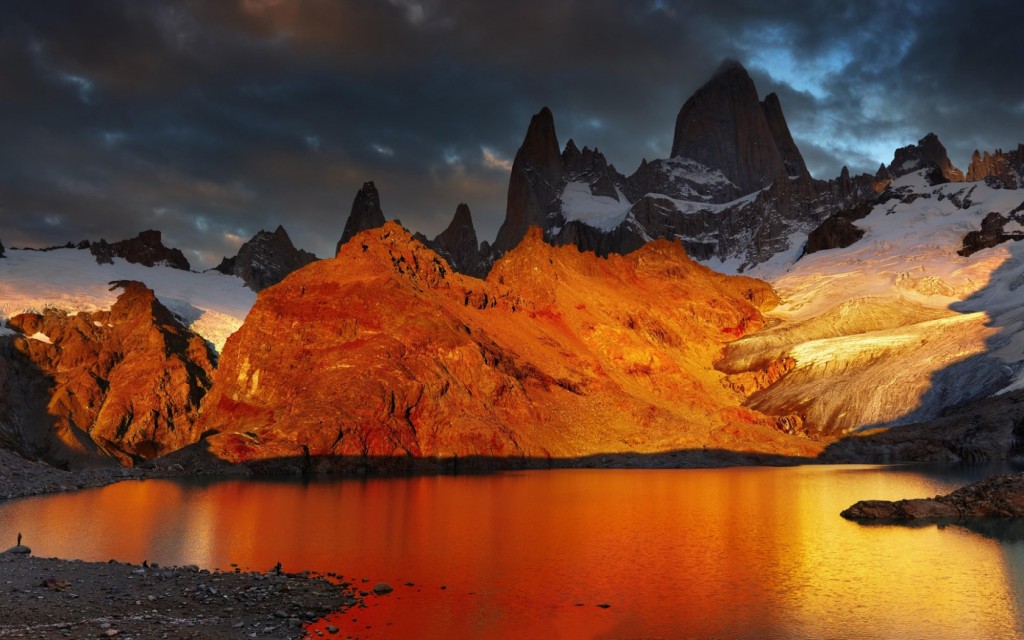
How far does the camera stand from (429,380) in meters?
116

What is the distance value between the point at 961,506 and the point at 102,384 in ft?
450

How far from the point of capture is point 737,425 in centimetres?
13600

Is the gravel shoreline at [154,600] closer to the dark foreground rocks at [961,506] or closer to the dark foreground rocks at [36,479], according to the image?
the dark foreground rocks at [36,479]

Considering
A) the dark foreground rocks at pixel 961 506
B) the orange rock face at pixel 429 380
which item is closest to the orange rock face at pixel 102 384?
the orange rock face at pixel 429 380

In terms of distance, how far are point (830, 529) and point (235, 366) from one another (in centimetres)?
9257

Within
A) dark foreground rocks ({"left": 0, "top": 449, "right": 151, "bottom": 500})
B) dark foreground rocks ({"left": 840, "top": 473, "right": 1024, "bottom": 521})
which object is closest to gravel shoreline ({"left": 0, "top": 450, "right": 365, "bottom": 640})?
dark foreground rocks ({"left": 0, "top": 449, "right": 151, "bottom": 500})

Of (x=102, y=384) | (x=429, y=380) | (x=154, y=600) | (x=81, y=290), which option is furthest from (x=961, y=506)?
(x=81, y=290)

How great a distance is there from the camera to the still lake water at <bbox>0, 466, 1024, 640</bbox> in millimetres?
27844

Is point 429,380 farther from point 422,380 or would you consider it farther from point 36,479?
point 36,479

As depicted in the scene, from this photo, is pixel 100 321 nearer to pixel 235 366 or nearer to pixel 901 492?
pixel 235 366

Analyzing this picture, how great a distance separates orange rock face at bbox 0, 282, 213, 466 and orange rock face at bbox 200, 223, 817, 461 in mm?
17986

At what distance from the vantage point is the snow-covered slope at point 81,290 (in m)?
152

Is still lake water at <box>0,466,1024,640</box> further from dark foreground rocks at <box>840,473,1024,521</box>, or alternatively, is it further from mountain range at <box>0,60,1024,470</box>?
mountain range at <box>0,60,1024,470</box>

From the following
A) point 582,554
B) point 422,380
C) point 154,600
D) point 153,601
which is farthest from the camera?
point 422,380
